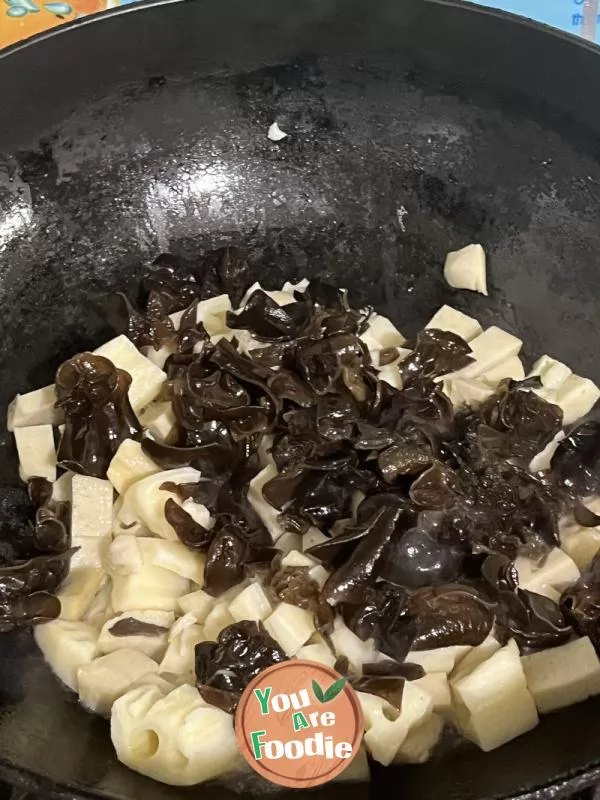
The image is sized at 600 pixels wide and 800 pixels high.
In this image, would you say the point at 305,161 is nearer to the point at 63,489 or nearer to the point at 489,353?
the point at 489,353

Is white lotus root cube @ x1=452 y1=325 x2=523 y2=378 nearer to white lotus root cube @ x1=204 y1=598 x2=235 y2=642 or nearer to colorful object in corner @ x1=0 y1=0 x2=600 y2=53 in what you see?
white lotus root cube @ x1=204 y1=598 x2=235 y2=642

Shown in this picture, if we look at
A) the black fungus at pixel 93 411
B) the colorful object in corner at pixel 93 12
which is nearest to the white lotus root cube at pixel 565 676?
the black fungus at pixel 93 411

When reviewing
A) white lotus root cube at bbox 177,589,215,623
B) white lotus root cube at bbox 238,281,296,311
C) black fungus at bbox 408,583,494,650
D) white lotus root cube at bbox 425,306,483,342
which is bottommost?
black fungus at bbox 408,583,494,650

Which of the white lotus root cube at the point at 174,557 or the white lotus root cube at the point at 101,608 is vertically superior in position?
the white lotus root cube at the point at 174,557

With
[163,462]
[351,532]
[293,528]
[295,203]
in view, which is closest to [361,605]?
[351,532]

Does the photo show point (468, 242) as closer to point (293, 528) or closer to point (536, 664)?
point (293, 528)

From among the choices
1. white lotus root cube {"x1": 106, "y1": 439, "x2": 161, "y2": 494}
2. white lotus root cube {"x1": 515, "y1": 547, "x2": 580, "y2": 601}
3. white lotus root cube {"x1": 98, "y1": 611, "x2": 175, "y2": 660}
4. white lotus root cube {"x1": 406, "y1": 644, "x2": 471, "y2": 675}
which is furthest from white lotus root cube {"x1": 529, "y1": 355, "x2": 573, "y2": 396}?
white lotus root cube {"x1": 98, "y1": 611, "x2": 175, "y2": 660}

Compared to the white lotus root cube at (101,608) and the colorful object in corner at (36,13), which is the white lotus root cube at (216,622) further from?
the colorful object in corner at (36,13)
